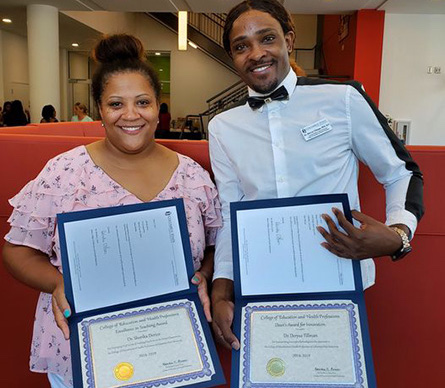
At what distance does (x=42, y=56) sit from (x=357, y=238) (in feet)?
29.2

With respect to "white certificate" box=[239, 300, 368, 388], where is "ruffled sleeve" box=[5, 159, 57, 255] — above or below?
above

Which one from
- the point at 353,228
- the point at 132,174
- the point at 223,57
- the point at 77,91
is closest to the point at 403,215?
the point at 353,228

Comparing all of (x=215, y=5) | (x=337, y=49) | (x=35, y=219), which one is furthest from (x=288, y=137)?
(x=337, y=49)

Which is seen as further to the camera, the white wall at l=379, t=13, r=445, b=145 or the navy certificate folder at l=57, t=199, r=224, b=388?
the white wall at l=379, t=13, r=445, b=145

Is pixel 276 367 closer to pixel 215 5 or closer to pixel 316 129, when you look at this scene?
pixel 316 129

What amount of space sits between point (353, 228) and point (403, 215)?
240 mm

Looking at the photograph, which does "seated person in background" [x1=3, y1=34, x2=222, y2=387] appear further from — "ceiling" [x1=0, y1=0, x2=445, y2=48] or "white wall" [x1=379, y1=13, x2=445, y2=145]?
"white wall" [x1=379, y1=13, x2=445, y2=145]

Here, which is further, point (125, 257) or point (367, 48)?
point (367, 48)

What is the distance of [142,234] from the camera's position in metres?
1.15

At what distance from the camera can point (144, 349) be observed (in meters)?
1.04

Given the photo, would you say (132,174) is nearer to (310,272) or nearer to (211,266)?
(211,266)

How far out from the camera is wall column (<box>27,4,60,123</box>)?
338 inches

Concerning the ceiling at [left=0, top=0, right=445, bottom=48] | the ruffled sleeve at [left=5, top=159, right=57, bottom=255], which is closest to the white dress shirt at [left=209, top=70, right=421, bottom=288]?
the ruffled sleeve at [left=5, top=159, right=57, bottom=255]

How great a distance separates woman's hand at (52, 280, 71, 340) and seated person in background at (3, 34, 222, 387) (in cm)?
16
